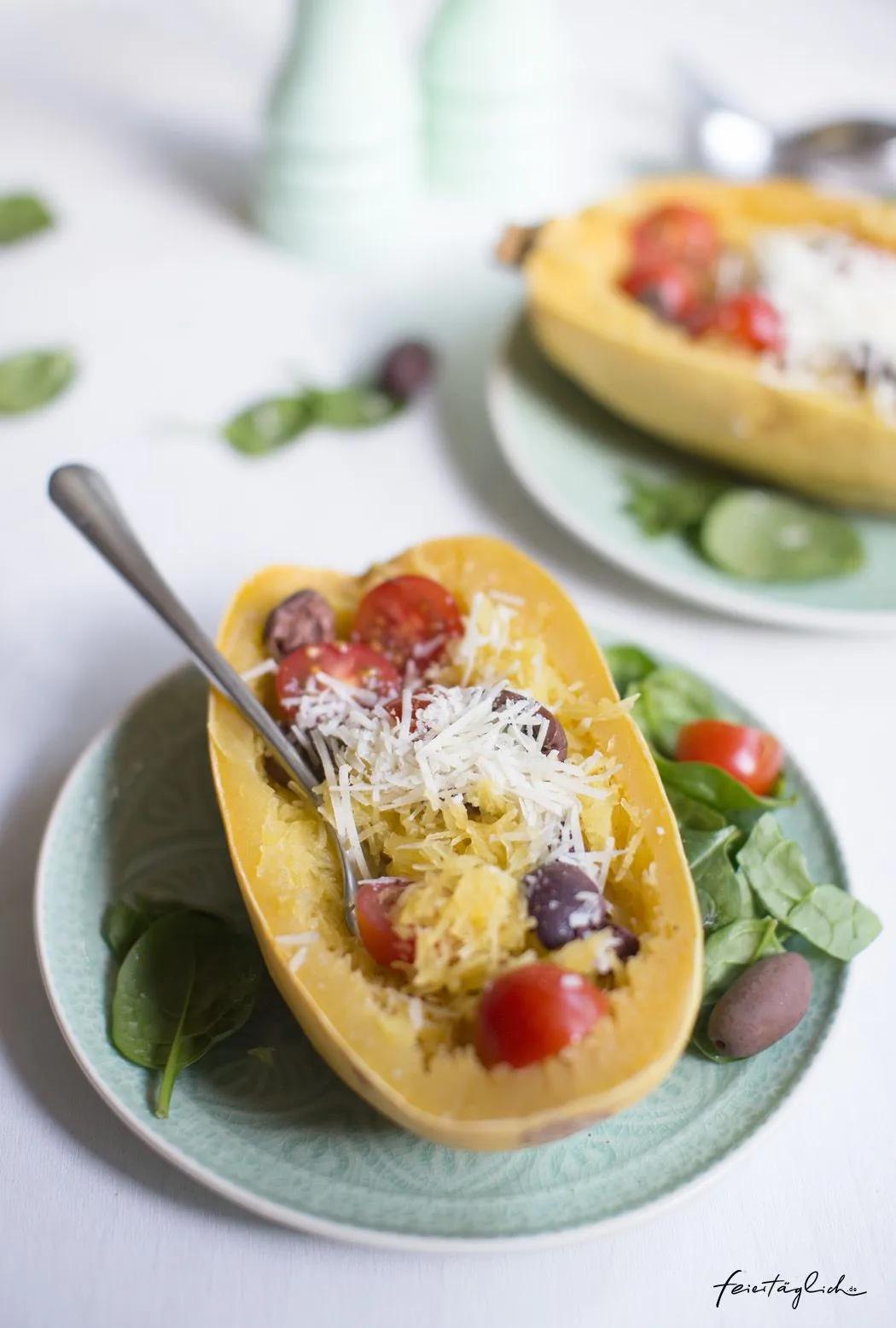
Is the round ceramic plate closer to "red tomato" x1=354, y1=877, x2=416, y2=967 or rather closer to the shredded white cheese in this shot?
the shredded white cheese

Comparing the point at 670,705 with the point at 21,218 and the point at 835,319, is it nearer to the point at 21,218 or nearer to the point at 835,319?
the point at 835,319

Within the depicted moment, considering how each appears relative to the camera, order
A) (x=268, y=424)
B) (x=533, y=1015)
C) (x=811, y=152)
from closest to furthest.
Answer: (x=533, y=1015) → (x=268, y=424) → (x=811, y=152)

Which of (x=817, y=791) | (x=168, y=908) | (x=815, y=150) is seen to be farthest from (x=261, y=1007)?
(x=815, y=150)

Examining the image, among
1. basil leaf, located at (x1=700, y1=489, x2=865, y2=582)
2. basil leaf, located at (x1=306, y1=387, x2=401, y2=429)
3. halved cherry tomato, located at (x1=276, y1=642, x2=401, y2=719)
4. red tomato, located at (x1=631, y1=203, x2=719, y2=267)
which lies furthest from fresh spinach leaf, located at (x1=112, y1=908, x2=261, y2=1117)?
red tomato, located at (x1=631, y1=203, x2=719, y2=267)

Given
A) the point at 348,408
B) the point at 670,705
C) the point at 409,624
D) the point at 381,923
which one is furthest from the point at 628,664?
the point at 348,408

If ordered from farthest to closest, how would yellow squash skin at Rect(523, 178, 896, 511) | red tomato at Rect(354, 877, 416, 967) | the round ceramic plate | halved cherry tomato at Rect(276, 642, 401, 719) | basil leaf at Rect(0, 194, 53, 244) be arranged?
1. basil leaf at Rect(0, 194, 53, 244)
2. yellow squash skin at Rect(523, 178, 896, 511)
3. the round ceramic plate
4. halved cherry tomato at Rect(276, 642, 401, 719)
5. red tomato at Rect(354, 877, 416, 967)

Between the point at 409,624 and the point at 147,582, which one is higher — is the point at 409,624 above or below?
below

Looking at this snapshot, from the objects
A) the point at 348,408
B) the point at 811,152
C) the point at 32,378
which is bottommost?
the point at 811,152

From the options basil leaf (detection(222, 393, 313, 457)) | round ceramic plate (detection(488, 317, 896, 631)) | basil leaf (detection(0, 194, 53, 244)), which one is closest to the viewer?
round ceramic plate (detection(488, 317, 896, 631))
